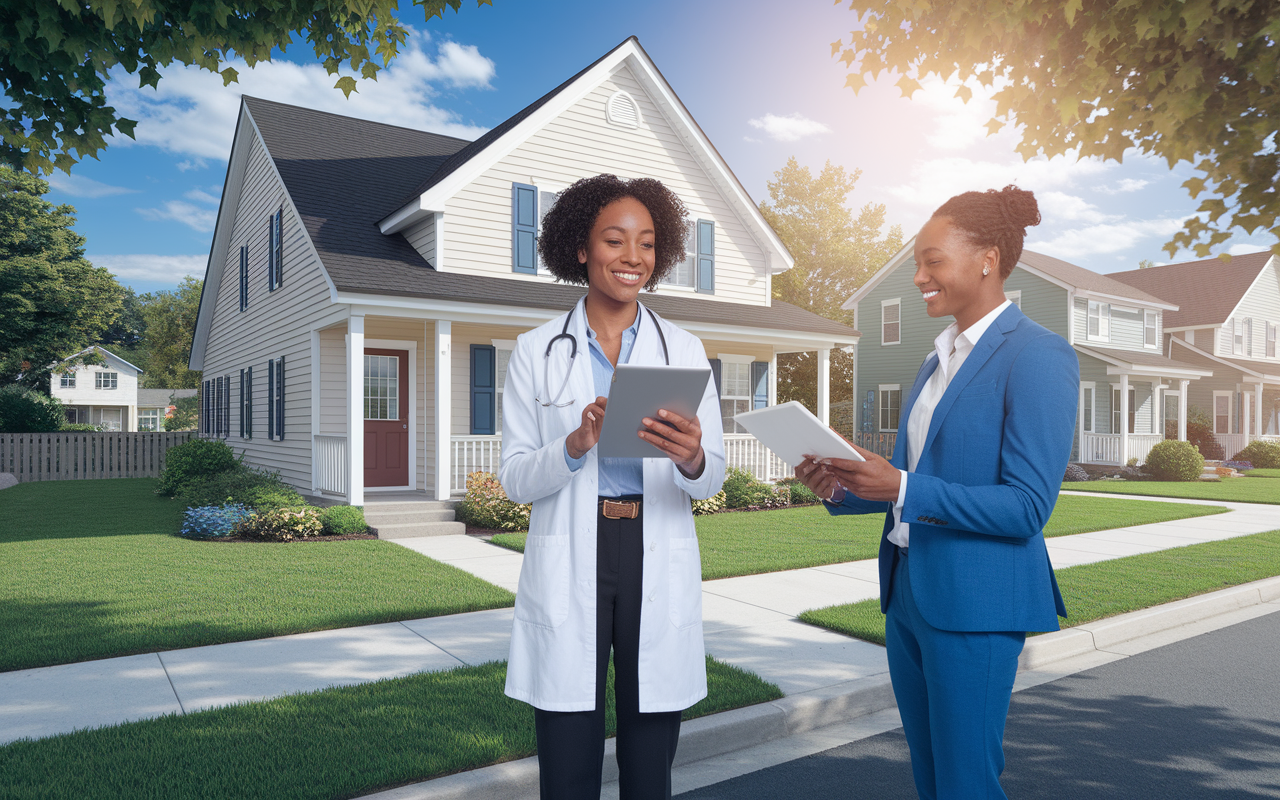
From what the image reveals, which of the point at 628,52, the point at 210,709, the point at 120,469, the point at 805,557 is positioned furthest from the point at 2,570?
the point at 120,469

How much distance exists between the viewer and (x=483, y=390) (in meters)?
13.5

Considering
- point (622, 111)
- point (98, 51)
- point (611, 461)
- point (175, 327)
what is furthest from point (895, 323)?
point (175, 327)

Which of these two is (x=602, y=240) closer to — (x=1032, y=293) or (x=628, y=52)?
(x=628, y=52)

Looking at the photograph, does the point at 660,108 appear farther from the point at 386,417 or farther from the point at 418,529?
the point at 418,529

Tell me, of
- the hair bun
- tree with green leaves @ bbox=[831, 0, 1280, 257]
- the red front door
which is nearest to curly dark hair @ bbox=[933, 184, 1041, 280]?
the hair bun

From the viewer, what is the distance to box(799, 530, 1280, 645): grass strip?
243 inches

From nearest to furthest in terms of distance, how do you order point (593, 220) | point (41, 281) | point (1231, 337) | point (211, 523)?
1. point (593, 220)
2. point (211, 523)
3. point (41, 281)
4. point (1231, 337)

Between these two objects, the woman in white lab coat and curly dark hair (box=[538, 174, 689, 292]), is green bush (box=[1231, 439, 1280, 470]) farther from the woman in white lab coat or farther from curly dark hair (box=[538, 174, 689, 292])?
the woman in white lab coat

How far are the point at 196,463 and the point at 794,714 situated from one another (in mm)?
14470

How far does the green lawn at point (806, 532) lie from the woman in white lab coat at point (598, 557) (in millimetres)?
5656

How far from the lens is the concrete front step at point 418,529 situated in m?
10.6

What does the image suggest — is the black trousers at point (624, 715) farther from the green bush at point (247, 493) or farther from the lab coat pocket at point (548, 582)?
the green bush at point (247, 493)

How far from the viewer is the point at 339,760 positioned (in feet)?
11.3

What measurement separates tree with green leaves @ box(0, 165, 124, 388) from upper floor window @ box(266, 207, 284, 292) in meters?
19.1
